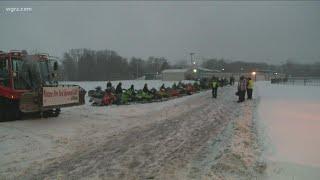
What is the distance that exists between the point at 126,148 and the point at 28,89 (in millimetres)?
8450

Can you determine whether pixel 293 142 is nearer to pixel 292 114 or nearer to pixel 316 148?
pixel 316 148

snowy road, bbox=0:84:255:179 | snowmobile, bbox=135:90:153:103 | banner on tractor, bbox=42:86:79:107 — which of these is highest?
banner on tractor, bbox=42:86:79:107

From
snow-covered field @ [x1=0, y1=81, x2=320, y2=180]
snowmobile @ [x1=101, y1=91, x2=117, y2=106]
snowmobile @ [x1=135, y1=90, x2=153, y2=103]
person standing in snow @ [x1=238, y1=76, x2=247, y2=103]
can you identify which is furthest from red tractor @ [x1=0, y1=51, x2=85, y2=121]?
person standing in snow @ [x1=238, y1=76, x2=247, y2=103]

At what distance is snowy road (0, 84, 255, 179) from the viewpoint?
7.75 meters

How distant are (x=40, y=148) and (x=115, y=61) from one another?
126m

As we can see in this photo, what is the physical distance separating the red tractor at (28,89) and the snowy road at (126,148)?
848 mm

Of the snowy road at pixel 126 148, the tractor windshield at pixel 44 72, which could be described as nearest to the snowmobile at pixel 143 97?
the tractor windshield at pixel 44 72

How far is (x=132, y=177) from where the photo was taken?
7320 mm

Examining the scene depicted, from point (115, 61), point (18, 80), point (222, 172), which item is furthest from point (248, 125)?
point (115, 61)

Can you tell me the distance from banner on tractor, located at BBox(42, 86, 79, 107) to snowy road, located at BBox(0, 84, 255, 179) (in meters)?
0.83

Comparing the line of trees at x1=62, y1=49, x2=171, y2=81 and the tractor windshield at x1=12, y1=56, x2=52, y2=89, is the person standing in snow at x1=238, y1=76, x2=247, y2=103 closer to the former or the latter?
the tractor windshield at x1=12, y1=56, x2=52, y2=89

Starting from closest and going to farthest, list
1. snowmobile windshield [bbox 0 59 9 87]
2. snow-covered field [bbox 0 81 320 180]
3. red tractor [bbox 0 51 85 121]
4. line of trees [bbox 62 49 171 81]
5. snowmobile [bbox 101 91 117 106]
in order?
snow-covered field [bbox 0 81 320 180] → red tractor [bbox 0 51 85 121] → snowmobile windshield [bbox 0 59 9 87] → snowmobile [bbox 101 91 117 106] → line of trees [bbox 62 49 171 81]

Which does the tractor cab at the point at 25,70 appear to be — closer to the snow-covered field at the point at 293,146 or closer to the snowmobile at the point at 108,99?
the snowmobile at the point at 108,99

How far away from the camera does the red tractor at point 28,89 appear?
15562mm
